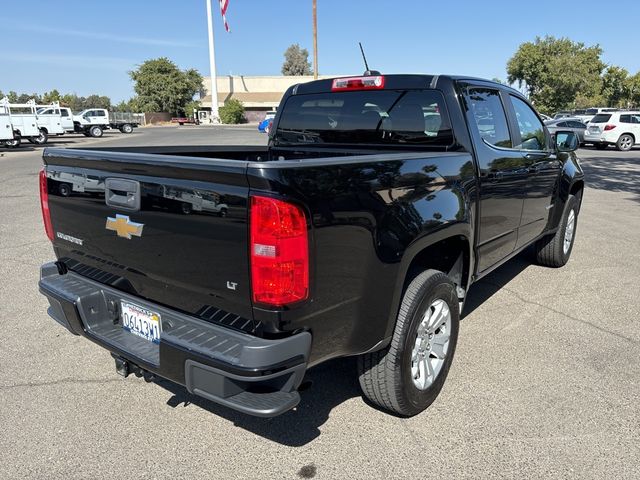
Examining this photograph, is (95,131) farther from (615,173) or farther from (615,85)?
(615,85)

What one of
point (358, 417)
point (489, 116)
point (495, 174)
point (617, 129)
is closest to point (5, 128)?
point (489, 116)

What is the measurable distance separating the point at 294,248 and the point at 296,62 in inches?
4871

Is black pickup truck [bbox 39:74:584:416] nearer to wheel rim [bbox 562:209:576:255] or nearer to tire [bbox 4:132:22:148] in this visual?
wheel rim [bbox 562:209:576:255]

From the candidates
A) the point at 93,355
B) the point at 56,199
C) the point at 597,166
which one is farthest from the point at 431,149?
the point at 597,166

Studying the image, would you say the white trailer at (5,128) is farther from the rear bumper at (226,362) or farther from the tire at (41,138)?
the rear bumper at (226,362)

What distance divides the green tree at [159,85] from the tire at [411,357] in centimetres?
7911

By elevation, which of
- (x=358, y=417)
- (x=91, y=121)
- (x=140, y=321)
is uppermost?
(x=91, y=121)

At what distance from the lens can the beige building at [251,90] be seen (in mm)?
78438

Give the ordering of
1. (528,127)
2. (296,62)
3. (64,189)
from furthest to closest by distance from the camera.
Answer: (296,62), (528,127), (64,189)

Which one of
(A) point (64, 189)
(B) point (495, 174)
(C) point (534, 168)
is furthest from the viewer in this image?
(C) point (534, 168)

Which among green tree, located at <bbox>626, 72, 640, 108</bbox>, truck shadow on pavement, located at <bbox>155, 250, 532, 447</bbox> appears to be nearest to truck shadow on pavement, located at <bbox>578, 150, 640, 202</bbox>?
truck shadow on pavement, located at <bbox>155, 250, 532, 447</bbox>

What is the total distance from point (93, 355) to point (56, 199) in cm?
130

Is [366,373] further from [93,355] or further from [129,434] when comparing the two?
[93,355]

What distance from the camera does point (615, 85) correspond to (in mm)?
63438
